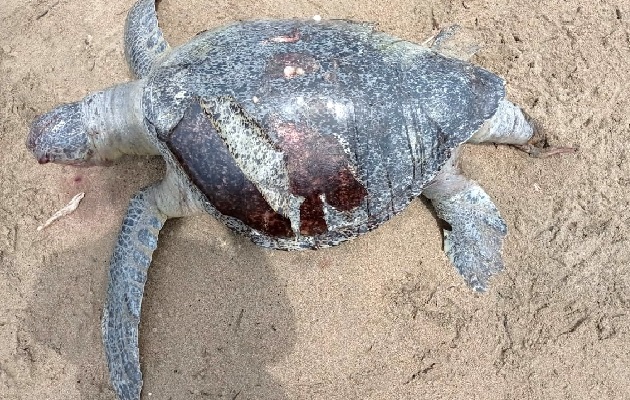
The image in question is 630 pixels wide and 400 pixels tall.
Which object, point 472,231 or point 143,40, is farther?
point 143,40

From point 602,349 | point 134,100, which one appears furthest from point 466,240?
point 134,100

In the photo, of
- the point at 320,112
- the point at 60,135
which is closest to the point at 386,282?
the point at 320,112

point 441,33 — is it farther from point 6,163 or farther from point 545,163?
point 6,163

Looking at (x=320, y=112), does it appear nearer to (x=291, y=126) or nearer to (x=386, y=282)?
(x=291, y=126)

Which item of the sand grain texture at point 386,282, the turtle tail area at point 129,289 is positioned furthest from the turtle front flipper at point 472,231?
the turtle tail area at point 129,289

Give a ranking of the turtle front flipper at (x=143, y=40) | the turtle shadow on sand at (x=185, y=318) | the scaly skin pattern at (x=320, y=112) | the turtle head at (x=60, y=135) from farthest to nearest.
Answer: the turtle front flipper at (x=143, y=40)
the turtle shadow on sand at (x=185, y=318)
the turtle head at (x=60, y=135)
the scaly skin pattern at (x=320, y=112)

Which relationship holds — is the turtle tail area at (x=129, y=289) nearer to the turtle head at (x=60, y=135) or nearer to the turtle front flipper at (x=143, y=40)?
the turtle head at (x=60, y=135)
